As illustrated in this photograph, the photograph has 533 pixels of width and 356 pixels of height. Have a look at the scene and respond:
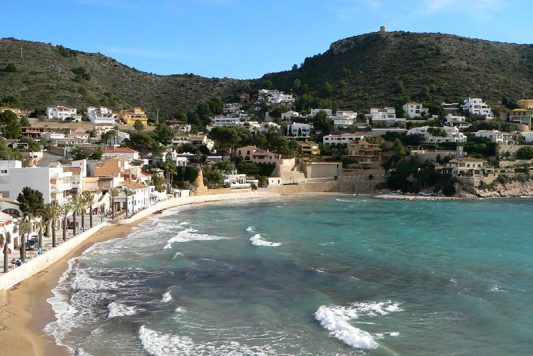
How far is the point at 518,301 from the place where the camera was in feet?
78.0

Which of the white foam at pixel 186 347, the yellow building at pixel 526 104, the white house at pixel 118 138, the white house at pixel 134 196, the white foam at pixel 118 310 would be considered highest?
the yellow building at pixel 526 104

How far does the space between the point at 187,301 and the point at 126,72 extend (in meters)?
129

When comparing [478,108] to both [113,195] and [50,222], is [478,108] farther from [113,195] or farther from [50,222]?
Answer: [50,222]

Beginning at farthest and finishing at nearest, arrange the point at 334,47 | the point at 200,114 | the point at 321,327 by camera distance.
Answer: the point at 334,47 < the point at 200,114 < the point at 321,327

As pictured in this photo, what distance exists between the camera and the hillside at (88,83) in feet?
356

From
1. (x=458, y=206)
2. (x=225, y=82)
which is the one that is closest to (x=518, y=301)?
(x=458, y=206)

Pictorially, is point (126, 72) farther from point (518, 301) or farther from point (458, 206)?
point (518, 301)

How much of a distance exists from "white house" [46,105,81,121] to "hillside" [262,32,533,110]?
56031 mm

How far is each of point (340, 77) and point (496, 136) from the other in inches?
2349

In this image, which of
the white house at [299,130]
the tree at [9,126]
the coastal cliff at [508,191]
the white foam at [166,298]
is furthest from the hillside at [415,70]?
the white foam at [166,298]

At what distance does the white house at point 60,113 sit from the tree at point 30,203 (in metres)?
65.5

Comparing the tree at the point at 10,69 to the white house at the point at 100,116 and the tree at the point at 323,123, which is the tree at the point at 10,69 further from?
the tree at the point at 323,123

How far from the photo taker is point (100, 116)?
99.6 m

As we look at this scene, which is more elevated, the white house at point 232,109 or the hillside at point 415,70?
the hillside at point 415,70
